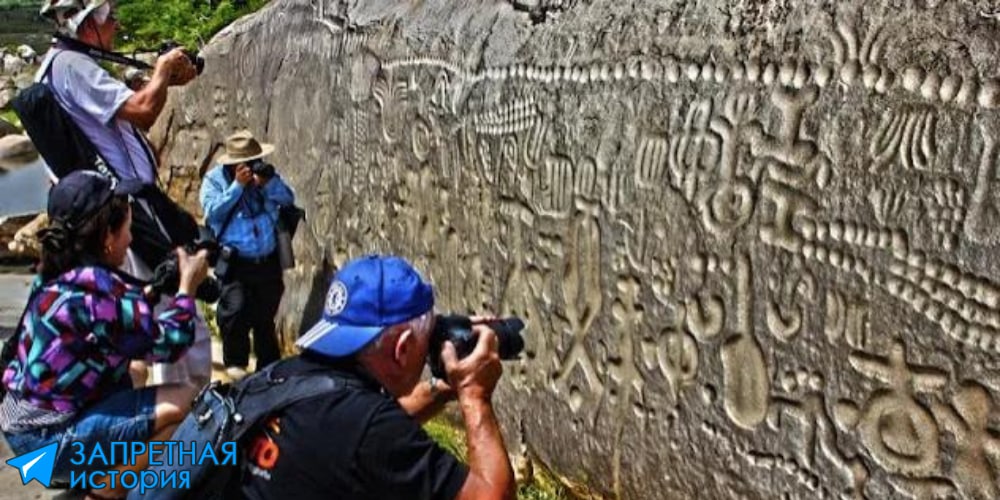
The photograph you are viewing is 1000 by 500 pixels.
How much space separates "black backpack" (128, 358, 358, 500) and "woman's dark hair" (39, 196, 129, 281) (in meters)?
1.13

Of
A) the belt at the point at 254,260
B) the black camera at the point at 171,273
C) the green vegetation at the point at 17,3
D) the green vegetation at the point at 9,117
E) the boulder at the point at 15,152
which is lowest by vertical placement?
the green vegetation at the point at 17,3

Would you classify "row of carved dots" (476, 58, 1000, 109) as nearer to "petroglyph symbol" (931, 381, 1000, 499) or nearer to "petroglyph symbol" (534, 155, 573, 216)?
"petroglyph symbol" (534, 155, 573, 216)

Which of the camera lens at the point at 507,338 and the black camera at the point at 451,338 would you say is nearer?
the black camera at the point at 451,338

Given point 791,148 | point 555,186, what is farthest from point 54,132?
point 791,148

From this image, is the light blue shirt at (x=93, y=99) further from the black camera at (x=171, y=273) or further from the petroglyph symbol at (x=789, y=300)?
the petroglyph symbol at (x=789, y=300)

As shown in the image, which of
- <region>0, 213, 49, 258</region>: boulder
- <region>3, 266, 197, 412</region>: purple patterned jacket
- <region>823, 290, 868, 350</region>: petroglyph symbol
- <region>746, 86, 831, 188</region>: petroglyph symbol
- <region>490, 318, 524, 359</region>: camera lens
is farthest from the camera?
<region>0, 213, 49, 258</region>: boulder

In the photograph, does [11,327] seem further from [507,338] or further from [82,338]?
[507,338]

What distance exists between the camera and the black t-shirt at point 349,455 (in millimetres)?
2275

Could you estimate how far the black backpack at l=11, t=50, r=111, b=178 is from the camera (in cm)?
425

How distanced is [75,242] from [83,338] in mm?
270

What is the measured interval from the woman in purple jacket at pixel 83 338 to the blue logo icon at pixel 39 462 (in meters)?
0.02

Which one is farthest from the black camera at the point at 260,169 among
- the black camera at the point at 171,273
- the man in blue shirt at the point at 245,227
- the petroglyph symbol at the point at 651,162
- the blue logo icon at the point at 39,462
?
the petroglyph symbol at the point at 651,162

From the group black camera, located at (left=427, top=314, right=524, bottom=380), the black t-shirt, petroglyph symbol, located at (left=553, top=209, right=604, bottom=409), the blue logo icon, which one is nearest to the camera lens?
black camera, located at (left=427, top=314, right=524, bottom=380)

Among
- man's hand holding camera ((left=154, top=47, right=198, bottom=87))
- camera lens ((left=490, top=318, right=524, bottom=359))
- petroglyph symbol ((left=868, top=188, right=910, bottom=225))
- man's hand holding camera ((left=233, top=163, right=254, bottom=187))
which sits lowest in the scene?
man's hand holding camera ((left=233, top=163, right=254, bottom=187))
